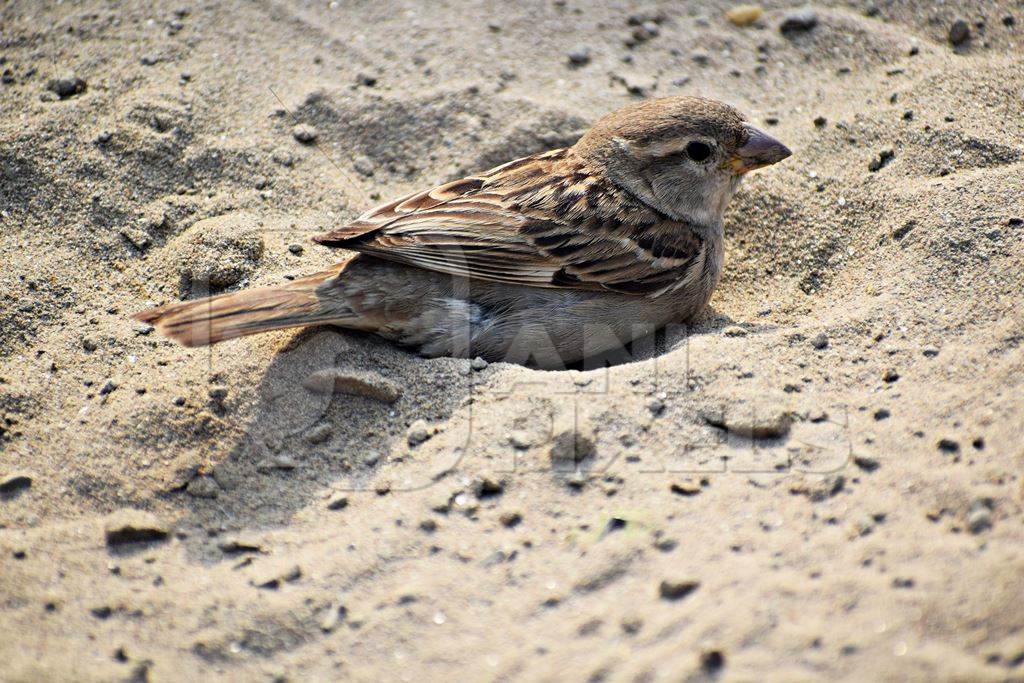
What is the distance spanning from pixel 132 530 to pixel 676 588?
6.62 ft

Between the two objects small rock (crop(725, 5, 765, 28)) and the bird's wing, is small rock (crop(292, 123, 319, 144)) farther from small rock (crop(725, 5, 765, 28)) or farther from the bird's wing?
small rock (crop(725, 5, 765, 28))

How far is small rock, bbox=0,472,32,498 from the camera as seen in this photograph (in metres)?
3.78

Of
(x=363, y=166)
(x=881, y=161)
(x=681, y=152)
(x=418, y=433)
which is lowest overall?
(x=418, y=433)

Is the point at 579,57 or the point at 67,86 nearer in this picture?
the point at 67,86

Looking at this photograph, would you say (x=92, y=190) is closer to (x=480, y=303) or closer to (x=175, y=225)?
(x=175, y=225)

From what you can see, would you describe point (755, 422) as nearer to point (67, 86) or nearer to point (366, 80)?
point (366, 80)

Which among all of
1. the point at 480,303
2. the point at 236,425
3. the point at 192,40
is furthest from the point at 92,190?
the point at 480,303

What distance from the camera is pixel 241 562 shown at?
11.3 ft

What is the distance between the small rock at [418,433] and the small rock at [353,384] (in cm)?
22

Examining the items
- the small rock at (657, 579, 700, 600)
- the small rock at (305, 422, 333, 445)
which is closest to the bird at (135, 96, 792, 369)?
the small rock at (305, 422, 333, 445)

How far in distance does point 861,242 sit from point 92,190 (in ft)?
13.8

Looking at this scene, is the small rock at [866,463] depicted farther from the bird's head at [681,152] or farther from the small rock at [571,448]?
the bird's head at [681,152]

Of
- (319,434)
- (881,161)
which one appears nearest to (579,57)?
(881,161)

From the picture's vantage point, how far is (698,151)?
4938 mm
